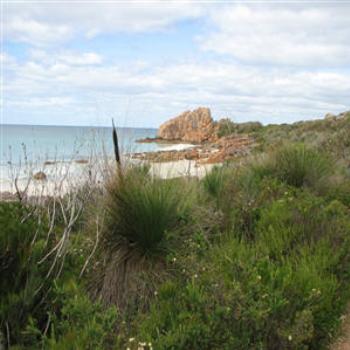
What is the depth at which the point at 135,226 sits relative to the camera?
17.1ft

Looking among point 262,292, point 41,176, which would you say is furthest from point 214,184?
point 262,292

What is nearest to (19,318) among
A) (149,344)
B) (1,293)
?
(1,293)

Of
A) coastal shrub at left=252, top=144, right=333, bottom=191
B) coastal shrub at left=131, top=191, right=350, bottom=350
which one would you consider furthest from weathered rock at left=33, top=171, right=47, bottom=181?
coastal shrub at left=252, top=144, right=333, bottom=191

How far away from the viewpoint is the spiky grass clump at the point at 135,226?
4.89m

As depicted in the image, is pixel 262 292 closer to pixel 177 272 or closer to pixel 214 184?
pixel 177 272

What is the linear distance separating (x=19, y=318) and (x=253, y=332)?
5.76 feet

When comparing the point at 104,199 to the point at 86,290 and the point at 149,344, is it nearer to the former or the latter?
the point at 86,290

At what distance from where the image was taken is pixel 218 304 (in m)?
3.53

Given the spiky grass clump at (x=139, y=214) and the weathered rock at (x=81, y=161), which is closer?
the spiky grass clump at (x=139, y=214)

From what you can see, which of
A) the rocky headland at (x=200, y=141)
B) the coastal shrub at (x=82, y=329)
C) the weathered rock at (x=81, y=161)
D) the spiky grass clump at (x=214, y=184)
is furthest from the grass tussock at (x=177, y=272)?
the rocky headland at (x=200, y=141)

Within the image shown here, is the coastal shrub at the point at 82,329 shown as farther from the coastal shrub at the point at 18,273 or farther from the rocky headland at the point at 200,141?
the rocky headland at the point at 200,141

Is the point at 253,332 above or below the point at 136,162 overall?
below

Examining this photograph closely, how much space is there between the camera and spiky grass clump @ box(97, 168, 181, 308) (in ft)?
16.1

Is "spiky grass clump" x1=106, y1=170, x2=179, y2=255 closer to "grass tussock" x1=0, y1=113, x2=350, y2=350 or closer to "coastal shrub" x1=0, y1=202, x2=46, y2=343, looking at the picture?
"grass tussock" x1=0, y1=113, x2=350, y2=350
